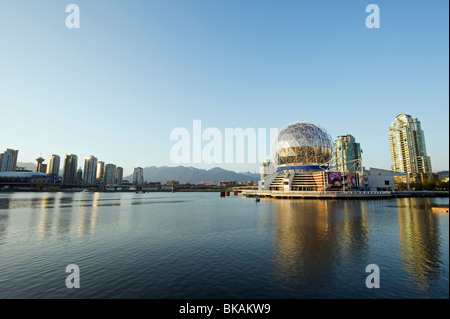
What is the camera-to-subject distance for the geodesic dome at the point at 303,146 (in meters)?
120

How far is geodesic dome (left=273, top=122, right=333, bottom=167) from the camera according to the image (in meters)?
120

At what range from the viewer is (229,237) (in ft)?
85.0

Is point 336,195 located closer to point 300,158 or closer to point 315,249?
point 300,158

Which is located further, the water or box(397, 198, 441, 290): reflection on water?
box(397, 198, 441, 290): reflection on water

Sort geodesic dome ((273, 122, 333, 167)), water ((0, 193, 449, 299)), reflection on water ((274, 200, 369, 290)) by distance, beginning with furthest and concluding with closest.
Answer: geodesic dome ((273, 122, 333, 167)) < reflection on water ((274, 200, 369, 290)) < water ((0, 193, 449, 299))

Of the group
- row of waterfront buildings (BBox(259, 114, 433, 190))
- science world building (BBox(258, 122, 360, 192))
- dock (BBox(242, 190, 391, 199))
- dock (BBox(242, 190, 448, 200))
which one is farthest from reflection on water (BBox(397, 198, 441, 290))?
science world building (BBox(258, 122, 360, 192))

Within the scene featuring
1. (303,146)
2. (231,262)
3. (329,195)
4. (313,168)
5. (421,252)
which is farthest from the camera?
(303,146)

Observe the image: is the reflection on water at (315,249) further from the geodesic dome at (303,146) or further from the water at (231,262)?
the geodesic dome at (303,146)

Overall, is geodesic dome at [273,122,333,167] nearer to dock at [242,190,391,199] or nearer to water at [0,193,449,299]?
dock at [242,190,391,199]

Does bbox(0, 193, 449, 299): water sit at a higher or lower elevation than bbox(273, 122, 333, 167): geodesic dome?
lower

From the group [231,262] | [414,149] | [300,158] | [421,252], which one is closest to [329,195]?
[300,158]

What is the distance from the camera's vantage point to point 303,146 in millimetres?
120438

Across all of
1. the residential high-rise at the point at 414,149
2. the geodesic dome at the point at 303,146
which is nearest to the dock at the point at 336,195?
the geodesic dome at the point at 303,146
